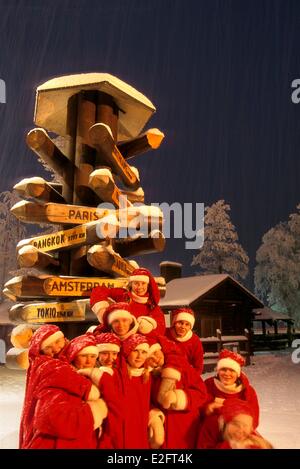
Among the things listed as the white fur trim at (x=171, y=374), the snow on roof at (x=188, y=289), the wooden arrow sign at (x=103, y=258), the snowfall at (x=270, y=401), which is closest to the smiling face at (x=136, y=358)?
the white fur trim at (x=171, y=374)

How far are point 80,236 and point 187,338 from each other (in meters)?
1.59

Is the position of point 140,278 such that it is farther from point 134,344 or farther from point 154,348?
point 134,344

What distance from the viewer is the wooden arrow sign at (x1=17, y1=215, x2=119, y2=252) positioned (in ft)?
13.9

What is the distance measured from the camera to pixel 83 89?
5004 mm

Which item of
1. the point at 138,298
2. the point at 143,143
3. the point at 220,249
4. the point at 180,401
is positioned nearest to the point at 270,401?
the point at 138,298

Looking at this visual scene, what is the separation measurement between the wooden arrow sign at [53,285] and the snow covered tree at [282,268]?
1144 inches

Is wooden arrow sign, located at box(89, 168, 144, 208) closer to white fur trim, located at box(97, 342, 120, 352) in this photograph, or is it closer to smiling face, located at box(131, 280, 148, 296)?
smiling face, located at box(131, 280, 148, 296)

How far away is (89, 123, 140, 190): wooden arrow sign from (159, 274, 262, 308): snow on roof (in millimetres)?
12217

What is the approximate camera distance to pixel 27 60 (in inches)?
3994

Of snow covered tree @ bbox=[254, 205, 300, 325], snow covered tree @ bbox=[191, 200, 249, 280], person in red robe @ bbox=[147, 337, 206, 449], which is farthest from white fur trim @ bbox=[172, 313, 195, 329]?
snow covered tree @ bbox=[254, 205, 300, 325]

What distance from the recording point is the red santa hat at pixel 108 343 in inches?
128

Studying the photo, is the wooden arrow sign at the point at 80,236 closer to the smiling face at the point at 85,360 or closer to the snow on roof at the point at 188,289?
the smiling face at the point at 85,360

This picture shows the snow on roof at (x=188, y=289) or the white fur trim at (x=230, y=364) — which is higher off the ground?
the snow on roof at (x=188, y=289)
